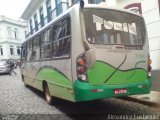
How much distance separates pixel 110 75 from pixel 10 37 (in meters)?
57.5

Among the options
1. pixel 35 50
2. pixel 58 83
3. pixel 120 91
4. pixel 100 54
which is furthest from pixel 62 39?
pixel 35 50

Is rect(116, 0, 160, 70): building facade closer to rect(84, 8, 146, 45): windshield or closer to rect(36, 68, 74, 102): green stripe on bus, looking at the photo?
rect(84, 8, 146, 45): windshield

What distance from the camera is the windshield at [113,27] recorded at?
23.3 feet

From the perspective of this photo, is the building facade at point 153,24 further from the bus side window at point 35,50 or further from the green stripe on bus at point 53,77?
the green stripe on bus at point 53,77

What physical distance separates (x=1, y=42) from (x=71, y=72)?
5616 cm

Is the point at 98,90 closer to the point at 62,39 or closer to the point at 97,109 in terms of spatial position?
the point at 97,109

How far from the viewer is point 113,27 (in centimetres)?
736

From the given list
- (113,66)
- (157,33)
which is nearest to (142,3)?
(157,33)

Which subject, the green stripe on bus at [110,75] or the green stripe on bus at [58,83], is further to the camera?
the green stripe on bus at [58,83]

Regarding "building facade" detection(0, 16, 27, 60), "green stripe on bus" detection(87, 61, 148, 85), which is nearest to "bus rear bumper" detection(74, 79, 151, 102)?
"green stripe on bus" detection(87, 61, 148, 85)

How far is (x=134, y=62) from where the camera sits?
292 inches

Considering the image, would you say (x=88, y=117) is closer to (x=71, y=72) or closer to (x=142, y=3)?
(x=71, y=72)

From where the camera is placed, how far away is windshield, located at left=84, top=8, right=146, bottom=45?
23.3 ft

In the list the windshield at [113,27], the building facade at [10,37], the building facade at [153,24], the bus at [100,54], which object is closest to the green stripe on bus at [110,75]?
the bus at [100,54]
